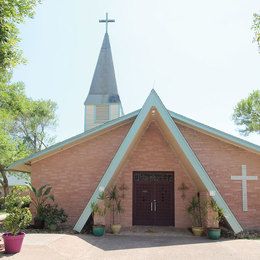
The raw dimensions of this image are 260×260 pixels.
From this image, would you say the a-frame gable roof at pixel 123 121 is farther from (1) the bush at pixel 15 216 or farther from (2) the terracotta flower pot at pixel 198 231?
(1) the bush at pixel 15 216

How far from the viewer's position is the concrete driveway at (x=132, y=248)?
33.6ft

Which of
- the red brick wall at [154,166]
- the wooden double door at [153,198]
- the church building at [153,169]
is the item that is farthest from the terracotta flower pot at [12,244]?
the wooden double door at [153,198]

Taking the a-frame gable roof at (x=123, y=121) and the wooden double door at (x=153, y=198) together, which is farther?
the wooden double door at (x=153, y=198)

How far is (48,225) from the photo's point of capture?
1468cm

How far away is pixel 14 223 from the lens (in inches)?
399

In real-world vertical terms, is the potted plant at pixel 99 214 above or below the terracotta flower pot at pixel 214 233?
above

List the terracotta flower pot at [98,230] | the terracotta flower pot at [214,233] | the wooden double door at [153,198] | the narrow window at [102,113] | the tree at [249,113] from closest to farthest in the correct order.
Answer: the terracotta flower pot at [214,233]
the terracotta flower pot at [98,230]
the wooden double door at [153,198]
the narrow window at [102,113]
the tree at [249,113]

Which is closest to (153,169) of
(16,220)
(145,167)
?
(145,167)

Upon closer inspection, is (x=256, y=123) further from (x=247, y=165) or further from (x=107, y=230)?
(x=107, y=230)

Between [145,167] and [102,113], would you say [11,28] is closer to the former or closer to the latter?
[145,167]

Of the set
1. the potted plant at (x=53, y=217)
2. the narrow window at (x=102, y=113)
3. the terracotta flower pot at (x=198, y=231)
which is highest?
the narrow window at (x=102, y=113)

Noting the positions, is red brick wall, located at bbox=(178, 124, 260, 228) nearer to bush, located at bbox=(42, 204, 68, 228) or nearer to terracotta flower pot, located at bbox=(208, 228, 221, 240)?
terracotta flower pot, located at bbox=(208, 228, 221, 240)

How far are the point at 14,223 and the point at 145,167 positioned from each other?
8.24 meters

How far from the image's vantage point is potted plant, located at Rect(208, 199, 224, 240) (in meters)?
13.6
